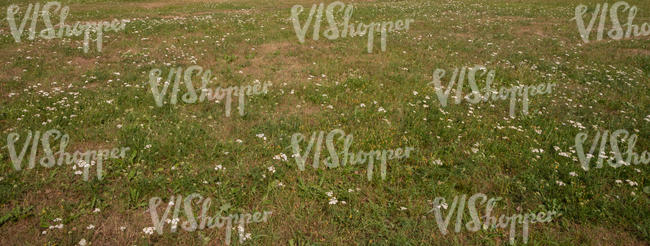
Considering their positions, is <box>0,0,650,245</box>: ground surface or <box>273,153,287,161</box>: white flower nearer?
<box>0,0,650,245</box>: ground surface

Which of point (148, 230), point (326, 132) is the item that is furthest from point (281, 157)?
point (148, 230)

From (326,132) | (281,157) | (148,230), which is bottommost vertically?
(148,230)

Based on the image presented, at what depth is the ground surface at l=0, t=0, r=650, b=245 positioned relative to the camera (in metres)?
4.78

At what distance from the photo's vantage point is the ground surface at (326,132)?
188 inches

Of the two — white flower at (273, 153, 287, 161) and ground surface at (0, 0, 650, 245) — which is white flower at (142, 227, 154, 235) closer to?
ground surface at (0, 0, 650, 245)

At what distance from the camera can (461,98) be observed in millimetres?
9164

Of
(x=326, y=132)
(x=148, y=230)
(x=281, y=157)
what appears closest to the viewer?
(x=148, y=230)

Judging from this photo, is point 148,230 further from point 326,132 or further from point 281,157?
point 326,132

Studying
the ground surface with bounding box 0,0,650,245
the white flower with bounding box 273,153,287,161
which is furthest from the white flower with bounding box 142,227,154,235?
the white flower with bounding box 273,153,287,161

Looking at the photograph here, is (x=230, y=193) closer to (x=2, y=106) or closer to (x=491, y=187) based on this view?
(x=491, y=187)

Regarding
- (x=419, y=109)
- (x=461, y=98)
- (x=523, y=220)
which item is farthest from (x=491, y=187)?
(x=461, y=98)

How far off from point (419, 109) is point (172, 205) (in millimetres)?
6037

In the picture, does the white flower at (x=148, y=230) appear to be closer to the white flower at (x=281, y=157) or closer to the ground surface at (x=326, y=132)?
the ground surface at (x=326, y=132)

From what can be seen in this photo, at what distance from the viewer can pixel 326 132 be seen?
715 cm
